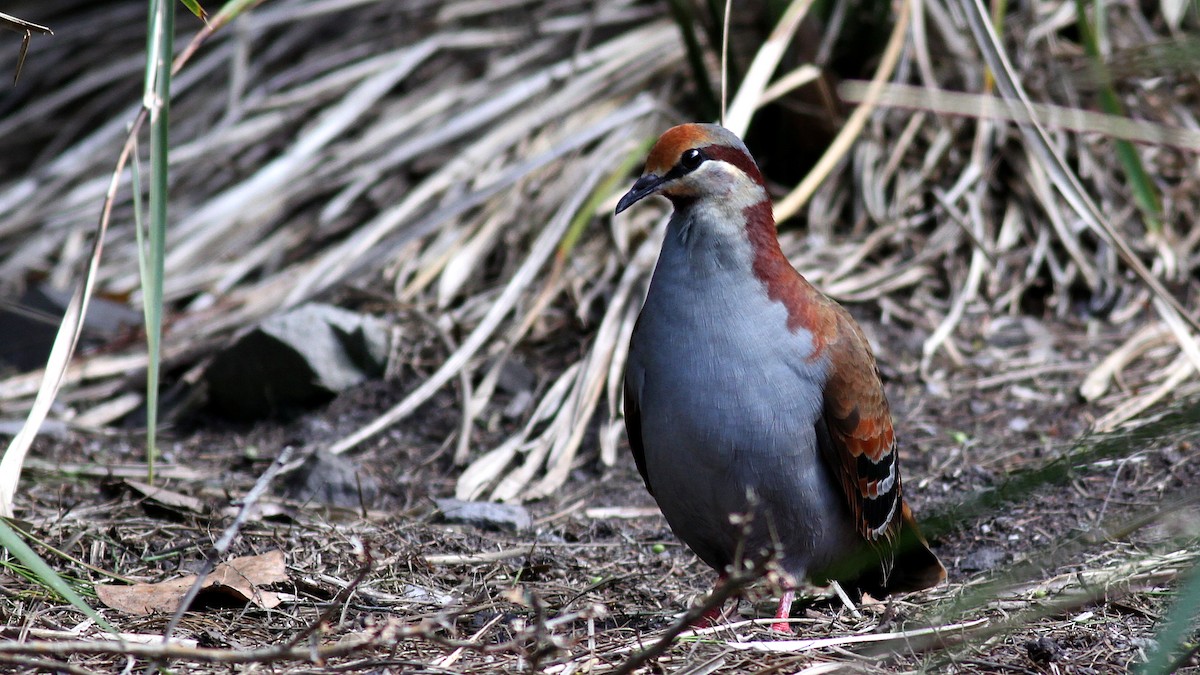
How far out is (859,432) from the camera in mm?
3092

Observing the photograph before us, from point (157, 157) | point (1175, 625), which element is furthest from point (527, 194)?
point (1175, 625)

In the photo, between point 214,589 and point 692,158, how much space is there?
156 centimetres

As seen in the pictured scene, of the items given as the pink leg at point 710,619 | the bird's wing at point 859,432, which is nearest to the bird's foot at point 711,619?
the pink leg at point 710,619

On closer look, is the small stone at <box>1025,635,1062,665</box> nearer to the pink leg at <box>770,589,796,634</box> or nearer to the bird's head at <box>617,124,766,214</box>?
the pink leg at <box>770,589,796,634</box>

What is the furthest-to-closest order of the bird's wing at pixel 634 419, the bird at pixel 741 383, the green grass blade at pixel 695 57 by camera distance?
1. the green grass blade at pixel 695 57
2. the bird's wing at pixel 634 419
3. the bird at pixel 741 383

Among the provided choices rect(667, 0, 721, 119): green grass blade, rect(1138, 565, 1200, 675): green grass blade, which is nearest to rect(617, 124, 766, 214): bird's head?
rect(1138, 565, 1200, 675): green grass blade

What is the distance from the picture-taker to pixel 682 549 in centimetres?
395

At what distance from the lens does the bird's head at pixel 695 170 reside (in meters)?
3.06

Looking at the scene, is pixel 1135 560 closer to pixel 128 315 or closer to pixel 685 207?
pixel 685 207

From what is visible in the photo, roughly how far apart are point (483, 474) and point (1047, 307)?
2689 millimetres

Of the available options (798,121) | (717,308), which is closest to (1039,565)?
(717,308)

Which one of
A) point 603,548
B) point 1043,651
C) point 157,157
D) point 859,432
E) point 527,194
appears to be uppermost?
point 157,157

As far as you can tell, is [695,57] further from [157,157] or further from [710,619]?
[710,619]

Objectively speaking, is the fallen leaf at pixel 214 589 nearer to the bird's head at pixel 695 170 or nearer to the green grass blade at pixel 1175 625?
the bird's head at pixel 695 170
